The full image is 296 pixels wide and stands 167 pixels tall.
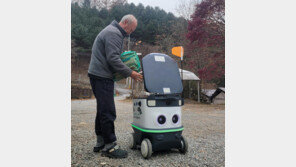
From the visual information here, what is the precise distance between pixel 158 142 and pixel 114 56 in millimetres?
956

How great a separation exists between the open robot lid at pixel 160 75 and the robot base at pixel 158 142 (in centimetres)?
44

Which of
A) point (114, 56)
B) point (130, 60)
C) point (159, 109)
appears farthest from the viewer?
point (130, 60)

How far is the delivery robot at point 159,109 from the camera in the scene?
73.6 inches

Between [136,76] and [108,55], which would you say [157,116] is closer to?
[136,76]

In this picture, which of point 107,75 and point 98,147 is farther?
point 98,147

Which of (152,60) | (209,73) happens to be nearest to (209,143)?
(152,60)

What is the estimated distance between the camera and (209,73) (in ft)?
24.8

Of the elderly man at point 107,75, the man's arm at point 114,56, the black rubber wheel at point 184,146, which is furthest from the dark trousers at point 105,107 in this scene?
the black rubber wheel at point 184,146

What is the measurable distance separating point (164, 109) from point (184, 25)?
13843 mm

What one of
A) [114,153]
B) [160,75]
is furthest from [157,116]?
[114,153]

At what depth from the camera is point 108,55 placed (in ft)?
5.87

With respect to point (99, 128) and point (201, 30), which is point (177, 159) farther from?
point (201, 30)

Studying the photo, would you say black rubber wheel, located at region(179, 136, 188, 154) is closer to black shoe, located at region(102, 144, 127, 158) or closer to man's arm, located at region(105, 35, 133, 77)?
black shoe, located at region(102, 144, 127, 158)

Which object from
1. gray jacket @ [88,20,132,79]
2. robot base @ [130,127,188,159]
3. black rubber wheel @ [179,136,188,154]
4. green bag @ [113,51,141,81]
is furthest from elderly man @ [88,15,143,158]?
black rubber wheel @ [179,136,188,154]
